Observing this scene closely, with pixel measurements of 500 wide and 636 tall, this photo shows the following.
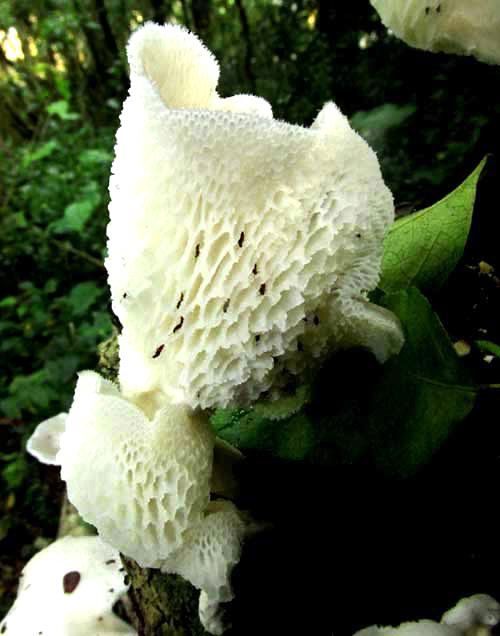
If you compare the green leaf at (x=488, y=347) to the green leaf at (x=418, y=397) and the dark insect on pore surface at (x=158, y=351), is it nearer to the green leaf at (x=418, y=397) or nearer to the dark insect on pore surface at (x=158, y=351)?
the green leaf at (x=418, y=397)

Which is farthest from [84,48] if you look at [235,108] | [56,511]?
[235,108]

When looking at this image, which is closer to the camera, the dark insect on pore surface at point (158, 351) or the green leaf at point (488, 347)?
the dark insect on pore surface at point (158, 351)

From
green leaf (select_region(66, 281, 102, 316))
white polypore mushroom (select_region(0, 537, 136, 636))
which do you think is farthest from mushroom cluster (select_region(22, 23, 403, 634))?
green leaf (select_region(66, 281, 102, 316))

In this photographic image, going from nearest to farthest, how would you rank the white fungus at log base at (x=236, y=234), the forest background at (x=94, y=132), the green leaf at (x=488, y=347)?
1. the white fungus at log base at (x=236, y=234)
2. the green leaf at (x=488, y=347)
3. the forest background at (x=94, y=132)

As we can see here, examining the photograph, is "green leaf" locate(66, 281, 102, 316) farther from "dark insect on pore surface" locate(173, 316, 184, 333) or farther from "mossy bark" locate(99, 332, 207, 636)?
"dark insect on pore surface" locate(173, 316, 184, 333)

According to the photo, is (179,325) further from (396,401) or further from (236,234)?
(396,401)

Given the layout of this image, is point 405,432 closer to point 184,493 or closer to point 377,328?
point 377,328

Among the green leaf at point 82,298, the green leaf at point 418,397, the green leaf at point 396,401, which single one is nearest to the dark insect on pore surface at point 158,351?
the green leaf at point 396,401
